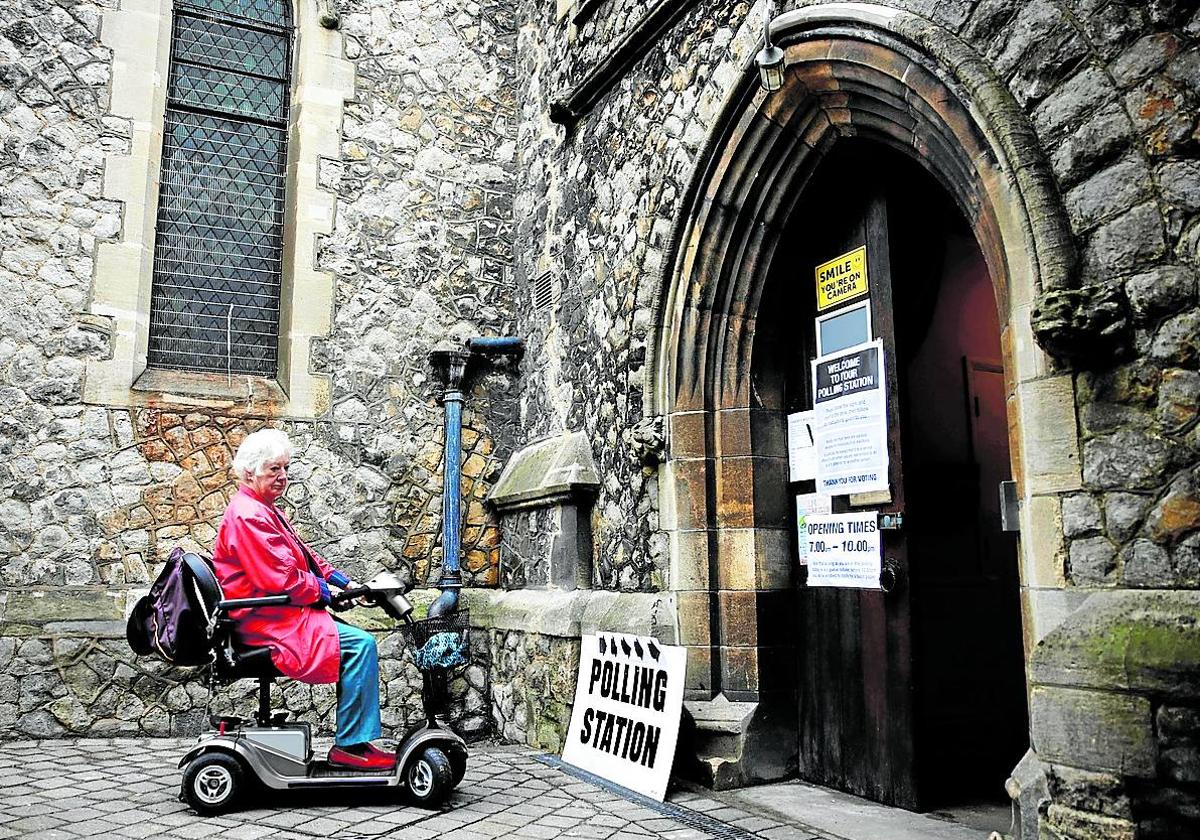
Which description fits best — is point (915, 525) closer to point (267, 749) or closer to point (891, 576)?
point (891, 576)

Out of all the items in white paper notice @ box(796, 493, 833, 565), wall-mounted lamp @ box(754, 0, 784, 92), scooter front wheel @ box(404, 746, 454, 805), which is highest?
wall-mounted lamp @ box(754, 0, 784, 92)

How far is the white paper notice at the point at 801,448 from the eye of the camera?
454cm

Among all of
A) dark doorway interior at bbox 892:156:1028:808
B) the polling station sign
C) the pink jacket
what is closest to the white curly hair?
the pink jacket

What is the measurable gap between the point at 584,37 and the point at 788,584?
376cm

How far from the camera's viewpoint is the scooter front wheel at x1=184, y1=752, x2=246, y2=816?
12.2 feet

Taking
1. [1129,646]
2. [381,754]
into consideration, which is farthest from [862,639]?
[381,754]

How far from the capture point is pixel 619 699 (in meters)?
4.51

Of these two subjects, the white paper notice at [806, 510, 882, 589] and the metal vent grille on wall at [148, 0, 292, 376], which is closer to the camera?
the white paper notice at [806, 510, 882, 589]

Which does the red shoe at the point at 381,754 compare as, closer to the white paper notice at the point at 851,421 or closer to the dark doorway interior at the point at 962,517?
the white paper notice at the point at 851,421

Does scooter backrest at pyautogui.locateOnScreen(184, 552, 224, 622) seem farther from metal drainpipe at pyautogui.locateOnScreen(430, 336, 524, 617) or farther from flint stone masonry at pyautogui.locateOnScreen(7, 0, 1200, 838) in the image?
metal drainpipe at pyautogui.locateOnScreen(430, 336, 524, 617)

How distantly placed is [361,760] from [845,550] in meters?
2.28

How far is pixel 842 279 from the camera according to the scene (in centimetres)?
444

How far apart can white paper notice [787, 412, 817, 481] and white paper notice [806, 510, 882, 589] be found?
0.23 m

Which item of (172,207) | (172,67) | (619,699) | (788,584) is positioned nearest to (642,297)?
(788,584)
